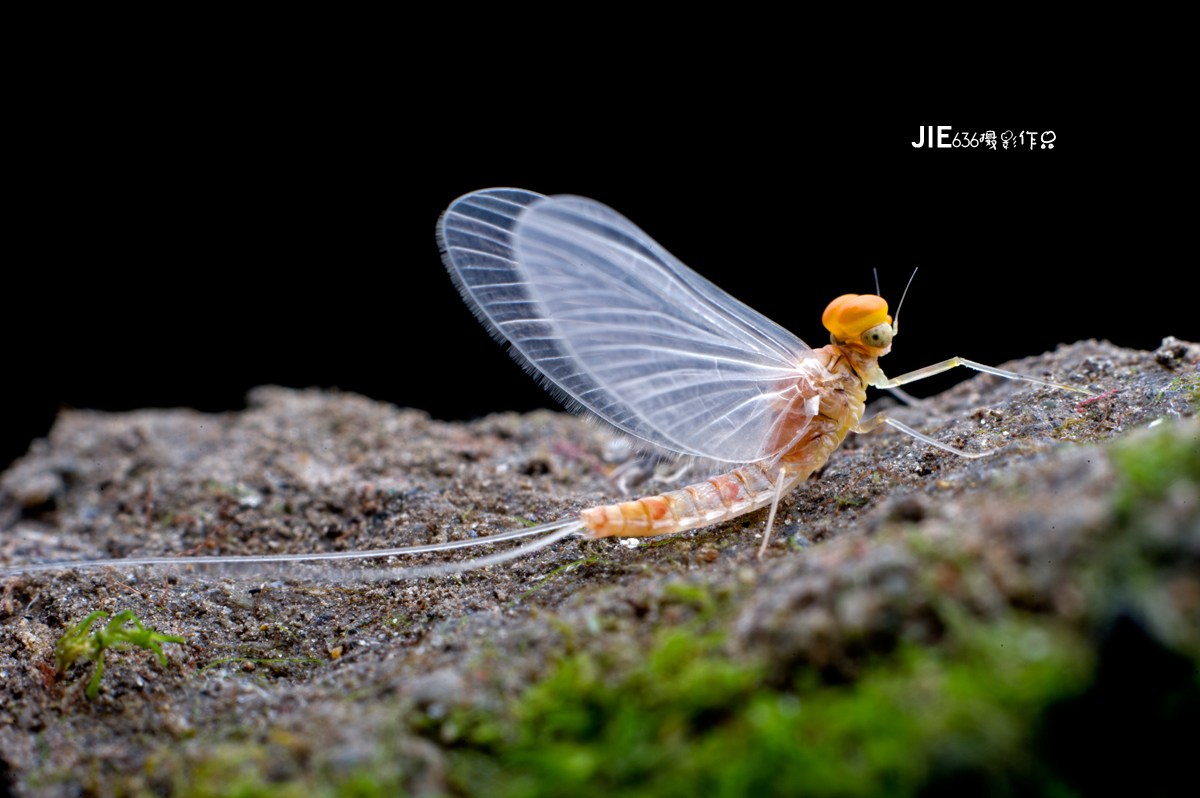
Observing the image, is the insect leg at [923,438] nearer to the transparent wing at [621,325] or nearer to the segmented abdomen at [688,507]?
the transparent wing at [621,325]

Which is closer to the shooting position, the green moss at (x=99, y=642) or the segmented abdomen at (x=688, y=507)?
the green moss at (x=99, y=642)

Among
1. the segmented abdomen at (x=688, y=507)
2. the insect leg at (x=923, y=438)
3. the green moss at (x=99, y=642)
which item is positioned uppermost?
the insect leg at (x=923, y=438)

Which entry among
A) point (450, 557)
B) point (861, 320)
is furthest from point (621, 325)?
point (450, 557)

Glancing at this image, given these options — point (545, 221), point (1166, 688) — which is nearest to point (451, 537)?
point (545, 221)

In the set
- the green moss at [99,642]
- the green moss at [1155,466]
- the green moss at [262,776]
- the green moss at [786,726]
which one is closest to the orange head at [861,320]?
the green moss at [1155,466]

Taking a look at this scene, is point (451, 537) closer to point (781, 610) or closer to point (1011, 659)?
point (781, 610)

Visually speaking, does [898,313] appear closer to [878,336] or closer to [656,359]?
Result: [878,336]
